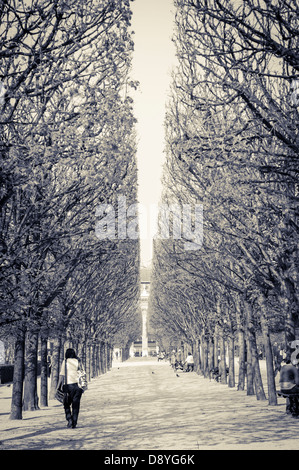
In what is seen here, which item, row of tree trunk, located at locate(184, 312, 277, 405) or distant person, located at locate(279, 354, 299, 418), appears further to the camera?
row of tree trunk, located at locate(184, 312, 277, 405)

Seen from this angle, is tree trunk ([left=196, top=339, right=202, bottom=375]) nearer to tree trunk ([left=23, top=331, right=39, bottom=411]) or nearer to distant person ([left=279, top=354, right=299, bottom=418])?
tree trunk ([left=23, top=331, right=39, bottom=411])

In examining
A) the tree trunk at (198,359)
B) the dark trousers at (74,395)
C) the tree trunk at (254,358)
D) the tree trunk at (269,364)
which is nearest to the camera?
the dark trousers at (74,395)

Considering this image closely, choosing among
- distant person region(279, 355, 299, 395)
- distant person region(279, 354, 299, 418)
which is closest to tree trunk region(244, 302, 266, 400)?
distant person region(279, 354, 299, 418)

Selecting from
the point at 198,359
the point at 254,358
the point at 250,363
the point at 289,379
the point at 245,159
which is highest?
the point at 245,159

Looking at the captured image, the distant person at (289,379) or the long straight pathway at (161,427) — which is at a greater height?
the distant person at (289,379)

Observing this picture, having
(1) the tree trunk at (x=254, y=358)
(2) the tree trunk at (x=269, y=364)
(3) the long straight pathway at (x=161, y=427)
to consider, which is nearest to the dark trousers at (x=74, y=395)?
(3) the long straight pathway at (x=161, y=427)

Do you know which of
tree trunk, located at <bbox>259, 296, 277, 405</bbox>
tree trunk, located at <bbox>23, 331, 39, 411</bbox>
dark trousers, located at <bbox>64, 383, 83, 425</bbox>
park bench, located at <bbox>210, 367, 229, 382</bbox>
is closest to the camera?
dark trousers, located at <bbox>64, 383, 83, 425</bbox>

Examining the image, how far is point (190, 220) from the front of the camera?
23562 mm

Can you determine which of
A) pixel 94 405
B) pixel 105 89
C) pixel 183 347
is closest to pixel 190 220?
pixel 94 405

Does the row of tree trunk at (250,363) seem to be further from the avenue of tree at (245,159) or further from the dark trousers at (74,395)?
the dark trousers at (74,395)

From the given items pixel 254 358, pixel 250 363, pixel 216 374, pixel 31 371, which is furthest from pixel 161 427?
pixel 216 374

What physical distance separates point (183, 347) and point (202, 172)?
46.1 m

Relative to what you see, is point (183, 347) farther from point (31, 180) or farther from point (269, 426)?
point (31, 180)

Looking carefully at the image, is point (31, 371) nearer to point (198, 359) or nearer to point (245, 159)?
point (245, 159)
